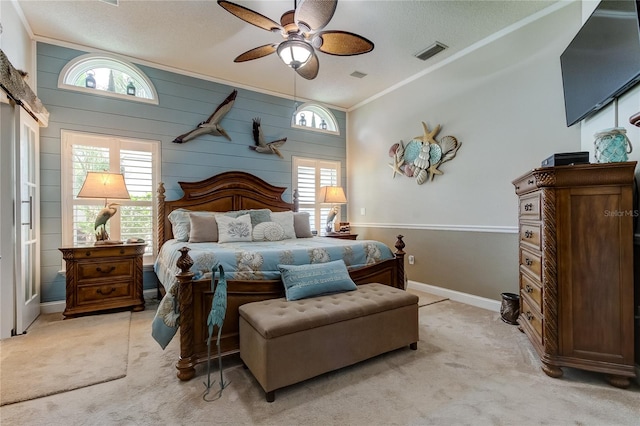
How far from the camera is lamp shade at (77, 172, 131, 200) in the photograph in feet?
10.8

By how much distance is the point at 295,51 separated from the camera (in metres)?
2.41

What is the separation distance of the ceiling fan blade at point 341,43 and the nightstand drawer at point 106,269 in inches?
125

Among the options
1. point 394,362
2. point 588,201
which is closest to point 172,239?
point 394,362

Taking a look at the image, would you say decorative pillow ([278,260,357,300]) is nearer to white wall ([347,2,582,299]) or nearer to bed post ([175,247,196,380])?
bed post ([175,247,196,380])

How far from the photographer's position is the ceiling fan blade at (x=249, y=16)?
6.91 ft

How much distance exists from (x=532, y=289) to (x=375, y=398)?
61.7 inches

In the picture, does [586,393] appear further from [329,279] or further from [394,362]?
[329,279]

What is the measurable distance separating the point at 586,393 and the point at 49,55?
591 centimetres

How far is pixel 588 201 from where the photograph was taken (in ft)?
6.39

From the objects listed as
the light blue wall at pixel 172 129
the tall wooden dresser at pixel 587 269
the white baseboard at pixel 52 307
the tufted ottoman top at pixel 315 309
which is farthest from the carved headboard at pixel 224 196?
the tall wooden dresser at pixel 587 269

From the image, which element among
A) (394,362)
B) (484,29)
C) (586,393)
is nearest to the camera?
(586,393)

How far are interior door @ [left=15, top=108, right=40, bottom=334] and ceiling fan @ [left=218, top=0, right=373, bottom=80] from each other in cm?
239

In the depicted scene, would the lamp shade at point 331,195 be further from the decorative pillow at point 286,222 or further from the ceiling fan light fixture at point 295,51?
the ceiling fan light fixture at point 295,51

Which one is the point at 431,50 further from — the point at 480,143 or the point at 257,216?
the point at 257,216
